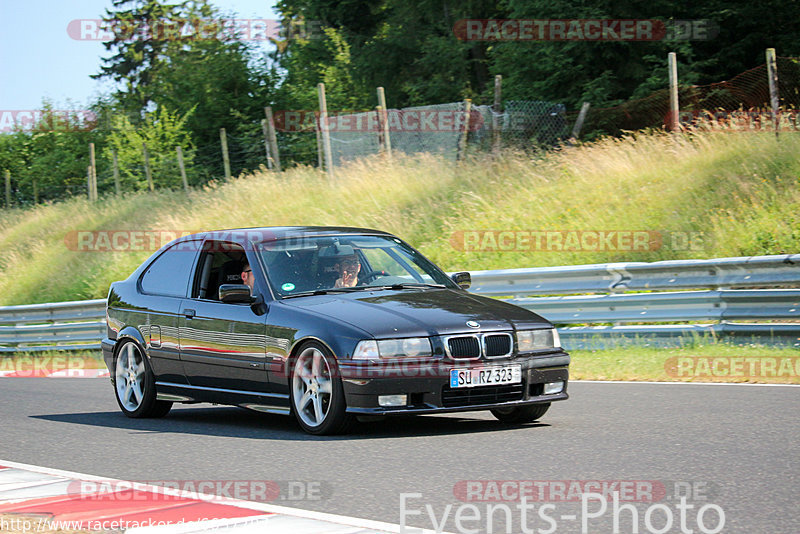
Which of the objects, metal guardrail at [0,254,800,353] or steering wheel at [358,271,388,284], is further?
metal guardrail at [0,254,800,353]

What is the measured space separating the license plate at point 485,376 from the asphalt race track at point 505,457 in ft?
1.23

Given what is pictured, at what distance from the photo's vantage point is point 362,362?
7.74 meters

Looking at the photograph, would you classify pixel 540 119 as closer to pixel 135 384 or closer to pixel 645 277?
pixel 645 277

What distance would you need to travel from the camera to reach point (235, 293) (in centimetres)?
870

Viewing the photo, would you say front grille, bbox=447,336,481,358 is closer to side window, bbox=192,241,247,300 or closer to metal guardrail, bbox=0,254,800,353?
side window, bbox=192,241,247,300

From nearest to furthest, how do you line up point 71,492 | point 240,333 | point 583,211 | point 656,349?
1. point 71,492
2. point 240,333
3. point 656,349
4. point 583,211

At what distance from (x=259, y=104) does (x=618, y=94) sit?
58.9ft

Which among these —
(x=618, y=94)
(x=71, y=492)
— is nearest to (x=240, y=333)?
(x=71, y=492)

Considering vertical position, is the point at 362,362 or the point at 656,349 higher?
the point at 362,362

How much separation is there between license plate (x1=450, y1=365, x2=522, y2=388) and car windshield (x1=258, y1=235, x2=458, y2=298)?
4.83ft

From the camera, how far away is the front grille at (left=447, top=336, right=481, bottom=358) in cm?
783

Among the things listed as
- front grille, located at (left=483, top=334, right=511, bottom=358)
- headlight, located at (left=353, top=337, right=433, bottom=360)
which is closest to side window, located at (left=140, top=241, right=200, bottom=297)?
headlight, located at (left=353, top=337, right=433, bottom=360)

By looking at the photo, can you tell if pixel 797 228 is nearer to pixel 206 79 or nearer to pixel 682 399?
pixel 682 399

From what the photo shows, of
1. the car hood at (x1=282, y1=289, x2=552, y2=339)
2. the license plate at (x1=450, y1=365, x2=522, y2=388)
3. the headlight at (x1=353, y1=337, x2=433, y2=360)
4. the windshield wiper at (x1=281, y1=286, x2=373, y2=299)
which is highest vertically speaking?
the windshield wiper at (x1=281, y1=286, x2=373, y2=299)
